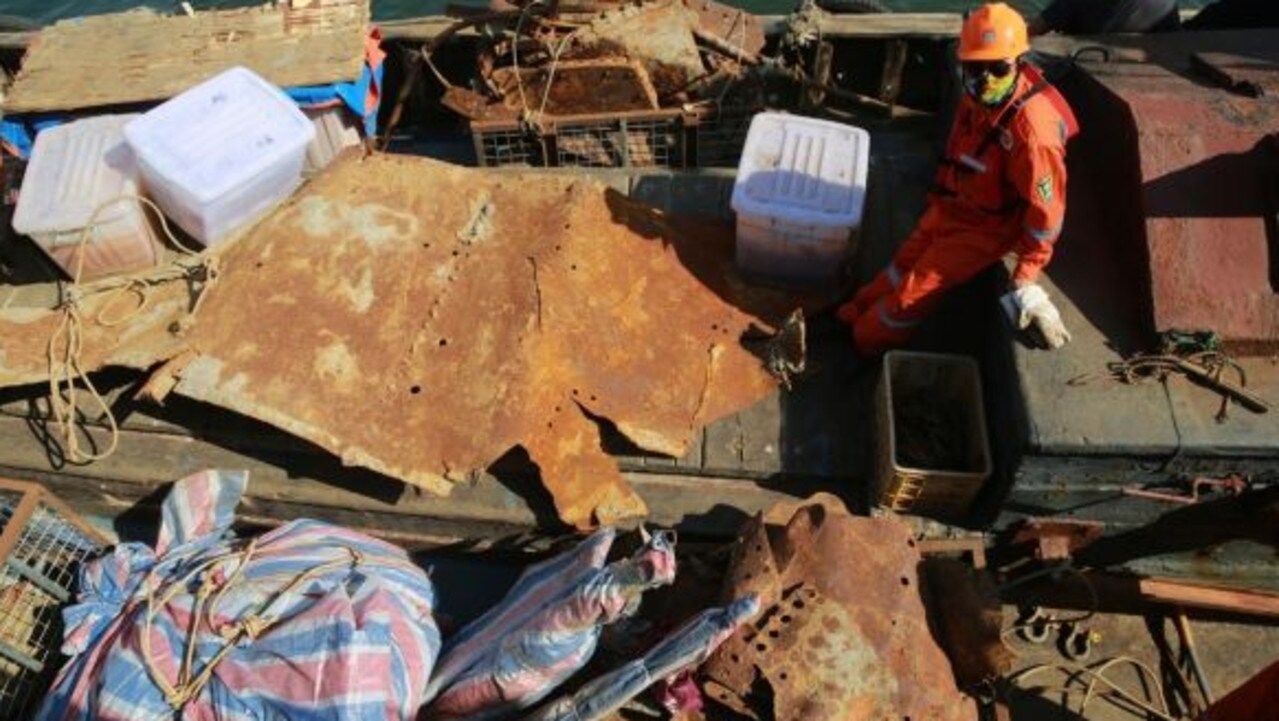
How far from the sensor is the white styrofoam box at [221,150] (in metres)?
4.70

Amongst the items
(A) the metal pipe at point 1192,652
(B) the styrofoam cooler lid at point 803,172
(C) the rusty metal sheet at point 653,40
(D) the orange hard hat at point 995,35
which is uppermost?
(D) the orange hard hat at point 995,35

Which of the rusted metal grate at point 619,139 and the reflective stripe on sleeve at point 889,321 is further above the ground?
the rusted metal grate at point 619,139

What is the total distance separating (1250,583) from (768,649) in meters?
2.71

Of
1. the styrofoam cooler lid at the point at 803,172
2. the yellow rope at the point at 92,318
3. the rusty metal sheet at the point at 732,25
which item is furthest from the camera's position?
the rusty metal sheet at the point at 732,25

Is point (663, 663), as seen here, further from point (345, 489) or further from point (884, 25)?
point (884, 25)

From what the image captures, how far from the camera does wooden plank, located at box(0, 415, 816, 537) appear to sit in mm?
4227

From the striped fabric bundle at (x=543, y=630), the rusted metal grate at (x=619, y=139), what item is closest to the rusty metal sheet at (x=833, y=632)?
the striped fabric bundle at (x=543, y=630)

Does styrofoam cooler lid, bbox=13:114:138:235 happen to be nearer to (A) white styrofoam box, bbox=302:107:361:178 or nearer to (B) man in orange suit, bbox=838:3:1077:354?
(A) white styrofoam box, bbox=302:107:361:178

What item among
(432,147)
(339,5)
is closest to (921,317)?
(432,147)

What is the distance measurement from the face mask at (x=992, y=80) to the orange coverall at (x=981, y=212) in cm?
5

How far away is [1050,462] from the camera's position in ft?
12.0

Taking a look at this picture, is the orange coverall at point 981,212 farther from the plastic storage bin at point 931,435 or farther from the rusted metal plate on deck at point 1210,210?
the rusted metal plate on deck at point 1210,210

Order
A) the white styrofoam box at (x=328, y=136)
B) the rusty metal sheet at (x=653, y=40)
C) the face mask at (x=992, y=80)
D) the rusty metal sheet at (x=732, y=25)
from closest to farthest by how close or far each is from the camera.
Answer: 1. the face mask at (x=992, y=80)
2. the rusty metal sheet at (x=653, y=40)
3. the white styrofoam box at (x=328, y=136)
4. the rusty metal sheet at (x=732, y=25)

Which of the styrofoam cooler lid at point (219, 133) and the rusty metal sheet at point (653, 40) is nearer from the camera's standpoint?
the styrofoam cooler lid at point (219, 133)
